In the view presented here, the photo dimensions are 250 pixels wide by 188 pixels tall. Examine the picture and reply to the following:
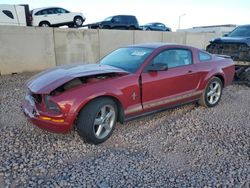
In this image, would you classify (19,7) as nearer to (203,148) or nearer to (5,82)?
(5,82)

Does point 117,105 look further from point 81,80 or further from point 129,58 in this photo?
point 129,58

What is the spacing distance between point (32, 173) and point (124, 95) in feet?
5.70

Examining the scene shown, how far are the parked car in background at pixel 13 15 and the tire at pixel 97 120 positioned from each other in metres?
12.6

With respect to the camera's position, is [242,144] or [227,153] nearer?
[227,153]

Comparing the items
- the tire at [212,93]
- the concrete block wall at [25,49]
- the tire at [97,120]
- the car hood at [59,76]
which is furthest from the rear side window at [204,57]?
the concrete block wall at [25,49]

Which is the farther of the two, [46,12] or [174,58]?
[46,12]

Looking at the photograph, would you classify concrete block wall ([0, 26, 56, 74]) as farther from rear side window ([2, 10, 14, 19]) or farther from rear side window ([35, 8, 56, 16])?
rear side window ([35, 8, 56, 16])

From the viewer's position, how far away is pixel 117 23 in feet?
55.8

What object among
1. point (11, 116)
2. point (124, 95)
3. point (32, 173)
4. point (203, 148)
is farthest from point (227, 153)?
point (11, 116)

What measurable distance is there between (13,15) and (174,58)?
487 inches

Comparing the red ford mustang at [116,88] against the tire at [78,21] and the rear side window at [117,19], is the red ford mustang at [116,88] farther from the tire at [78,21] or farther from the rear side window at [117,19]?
the tire at [78,21]

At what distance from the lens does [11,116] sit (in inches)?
195

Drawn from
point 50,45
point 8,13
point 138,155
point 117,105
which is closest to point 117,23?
point 8,13

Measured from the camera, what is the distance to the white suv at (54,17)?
52.6ft
